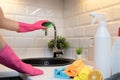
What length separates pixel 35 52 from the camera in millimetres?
1470

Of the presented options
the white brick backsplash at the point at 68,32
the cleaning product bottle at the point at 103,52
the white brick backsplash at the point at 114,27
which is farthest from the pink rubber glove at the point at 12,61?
the white brick backsplash at the point at 68,32

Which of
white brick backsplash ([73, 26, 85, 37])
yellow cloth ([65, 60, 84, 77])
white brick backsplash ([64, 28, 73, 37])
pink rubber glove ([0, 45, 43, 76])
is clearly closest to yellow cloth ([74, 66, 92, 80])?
yellow cloth ([65, 60, 84, 77])

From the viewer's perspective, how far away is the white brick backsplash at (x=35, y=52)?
144 cm

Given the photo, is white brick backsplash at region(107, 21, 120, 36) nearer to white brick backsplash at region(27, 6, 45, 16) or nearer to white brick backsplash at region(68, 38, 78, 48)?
white brick backsplash at region(68, 38, 78, 48)

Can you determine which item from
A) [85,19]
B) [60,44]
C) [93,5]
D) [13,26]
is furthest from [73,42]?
[13,26]

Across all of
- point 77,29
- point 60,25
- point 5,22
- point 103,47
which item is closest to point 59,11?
point 60,25

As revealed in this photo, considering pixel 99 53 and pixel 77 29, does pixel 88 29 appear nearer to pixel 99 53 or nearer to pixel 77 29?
pixel 77 29

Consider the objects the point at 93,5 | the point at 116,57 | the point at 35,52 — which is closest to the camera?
the point at 116,57

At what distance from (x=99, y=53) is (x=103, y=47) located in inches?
1.0

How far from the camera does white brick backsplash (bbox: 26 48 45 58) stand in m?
1.44

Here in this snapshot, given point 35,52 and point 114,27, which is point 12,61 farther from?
point 35,52

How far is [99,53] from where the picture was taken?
610mm

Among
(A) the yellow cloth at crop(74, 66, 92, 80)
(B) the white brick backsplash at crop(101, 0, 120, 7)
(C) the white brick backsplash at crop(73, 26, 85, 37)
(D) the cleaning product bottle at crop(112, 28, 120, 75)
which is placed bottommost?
(A) the yellow cloth at crop(74, 66, 92, 80)

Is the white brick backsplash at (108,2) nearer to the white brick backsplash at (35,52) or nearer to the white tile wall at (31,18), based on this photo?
the white tile wall at (31,18)
